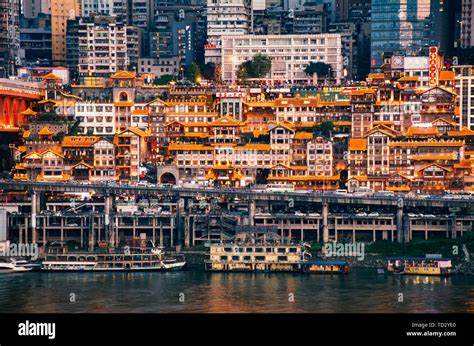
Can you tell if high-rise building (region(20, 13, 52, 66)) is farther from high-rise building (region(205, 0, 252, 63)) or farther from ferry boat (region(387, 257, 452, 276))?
ferry boat (region(387, 257, 452, 276))

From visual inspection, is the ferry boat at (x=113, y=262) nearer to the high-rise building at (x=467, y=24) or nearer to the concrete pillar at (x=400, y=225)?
the concrete pillar at (x=400, y=225)

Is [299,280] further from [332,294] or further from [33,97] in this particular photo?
[33,97]

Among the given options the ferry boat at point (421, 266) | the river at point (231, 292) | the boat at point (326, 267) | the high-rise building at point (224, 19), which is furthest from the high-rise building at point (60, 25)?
the ferry boat at point (421, 266)

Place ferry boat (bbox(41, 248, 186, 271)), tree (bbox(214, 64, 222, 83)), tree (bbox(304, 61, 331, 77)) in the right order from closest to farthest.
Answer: ferry boat (bbox(41, 248, 186, 271)) → tree (bbox(304, 61, 331, 77)) → tree (bbox(214, 64, 222, 83))

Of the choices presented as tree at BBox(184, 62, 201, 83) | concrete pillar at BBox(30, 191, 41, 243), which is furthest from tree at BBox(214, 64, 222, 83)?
concrete pillar at BBox(30, 191, 41, 243)

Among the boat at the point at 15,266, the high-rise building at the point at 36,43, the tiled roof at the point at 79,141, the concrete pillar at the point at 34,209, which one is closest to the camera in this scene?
the boat at the point at 15,266
